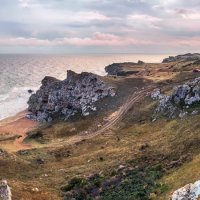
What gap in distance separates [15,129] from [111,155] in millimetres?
66170

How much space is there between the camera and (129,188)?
2240 inches

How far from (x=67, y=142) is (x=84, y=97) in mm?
34320

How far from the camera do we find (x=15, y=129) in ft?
449

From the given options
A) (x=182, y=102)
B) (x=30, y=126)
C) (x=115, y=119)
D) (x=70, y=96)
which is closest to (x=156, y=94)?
(x=115, y=119)

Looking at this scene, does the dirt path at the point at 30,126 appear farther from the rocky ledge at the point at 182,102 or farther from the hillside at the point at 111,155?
the rocky ledge at the point at 182,102

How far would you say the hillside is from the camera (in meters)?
56.9

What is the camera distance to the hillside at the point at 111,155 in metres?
56.9

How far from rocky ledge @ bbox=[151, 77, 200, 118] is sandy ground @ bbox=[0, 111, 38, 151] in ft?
124

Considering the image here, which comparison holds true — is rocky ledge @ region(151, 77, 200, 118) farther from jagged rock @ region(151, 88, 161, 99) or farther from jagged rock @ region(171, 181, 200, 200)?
jagged rock @ region(171, 181, 200, 200)

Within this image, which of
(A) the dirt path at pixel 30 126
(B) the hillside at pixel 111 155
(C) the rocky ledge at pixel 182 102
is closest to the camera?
(B) the hillside at pixel 111 155

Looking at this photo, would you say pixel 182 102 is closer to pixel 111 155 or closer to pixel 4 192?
pixel 111 155

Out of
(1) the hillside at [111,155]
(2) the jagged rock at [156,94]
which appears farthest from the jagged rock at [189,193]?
(2) the jagged rock at [156,94]

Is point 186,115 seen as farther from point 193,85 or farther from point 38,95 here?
point 38,95

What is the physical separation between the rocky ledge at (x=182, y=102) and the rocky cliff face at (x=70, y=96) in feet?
87.4
